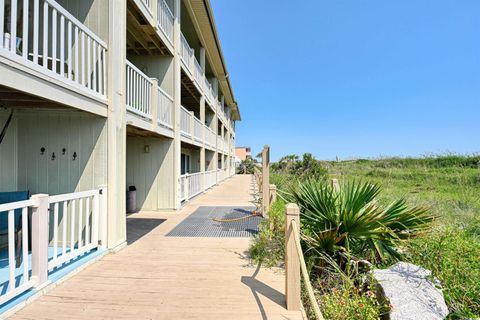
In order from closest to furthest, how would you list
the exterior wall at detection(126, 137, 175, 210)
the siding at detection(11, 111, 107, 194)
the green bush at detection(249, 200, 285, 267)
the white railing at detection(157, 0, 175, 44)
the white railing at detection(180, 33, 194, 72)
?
1. the green bush at detection(249, 200, 285, 267)
2. the siding at detection(11, 111, 107, 194)
3. the white railing at detection(157, 0, 175, 44)
4. the exterior wall at detection(126, 137, 175, 210)
5. the white railing at detection(180, 33, 194, 72)

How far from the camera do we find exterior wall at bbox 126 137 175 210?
27.5 ft

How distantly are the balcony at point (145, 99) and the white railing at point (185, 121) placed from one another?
141cm

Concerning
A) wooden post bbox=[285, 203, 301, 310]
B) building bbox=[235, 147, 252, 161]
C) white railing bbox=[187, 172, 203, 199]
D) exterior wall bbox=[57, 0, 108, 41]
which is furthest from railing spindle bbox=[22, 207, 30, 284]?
building bbox=[235, 147, 252, 161]

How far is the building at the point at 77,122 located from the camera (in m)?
3.17

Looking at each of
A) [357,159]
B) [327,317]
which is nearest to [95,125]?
[327,317]

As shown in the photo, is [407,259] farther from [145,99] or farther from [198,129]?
[198,129]

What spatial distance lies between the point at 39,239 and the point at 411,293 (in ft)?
14.6

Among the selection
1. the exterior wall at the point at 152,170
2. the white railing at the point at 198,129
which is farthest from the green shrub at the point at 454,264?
the white railing at the point at 198,129

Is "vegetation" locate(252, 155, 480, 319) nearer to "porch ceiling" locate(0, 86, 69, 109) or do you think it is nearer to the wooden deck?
the wooden deck

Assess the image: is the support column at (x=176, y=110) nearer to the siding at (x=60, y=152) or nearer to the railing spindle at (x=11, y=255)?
the siding at (x=60, y=152)

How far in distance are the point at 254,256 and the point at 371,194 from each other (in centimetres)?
215

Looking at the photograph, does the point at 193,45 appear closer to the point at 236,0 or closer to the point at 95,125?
the point at 236,0

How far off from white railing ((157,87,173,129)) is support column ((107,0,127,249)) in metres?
2.30

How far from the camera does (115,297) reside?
3166 millimetres
